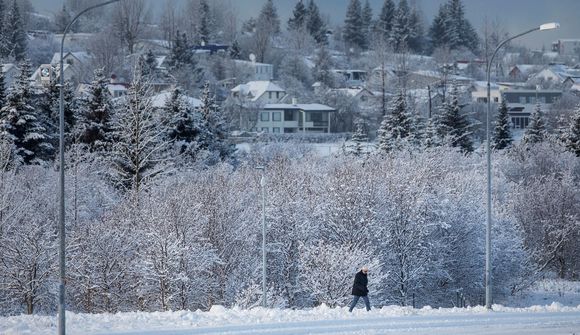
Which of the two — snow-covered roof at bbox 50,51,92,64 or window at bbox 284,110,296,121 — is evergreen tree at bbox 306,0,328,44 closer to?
snow-covered roof at bbox 50,51,92,64

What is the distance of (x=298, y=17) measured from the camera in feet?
593

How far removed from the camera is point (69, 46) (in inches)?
5522

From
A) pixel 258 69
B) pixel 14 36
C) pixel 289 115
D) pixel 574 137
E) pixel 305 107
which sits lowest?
pixel 574 137

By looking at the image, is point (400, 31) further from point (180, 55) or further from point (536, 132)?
point (536, 132)

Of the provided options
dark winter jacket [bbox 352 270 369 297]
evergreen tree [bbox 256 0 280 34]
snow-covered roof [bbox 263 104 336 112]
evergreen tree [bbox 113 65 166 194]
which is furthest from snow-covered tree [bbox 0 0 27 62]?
dark winter jacket [bbox 352 270 369 297]

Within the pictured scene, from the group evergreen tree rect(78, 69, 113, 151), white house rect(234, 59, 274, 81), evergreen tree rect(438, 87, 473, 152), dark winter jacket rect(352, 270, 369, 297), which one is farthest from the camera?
white house rect(234, 59, 274, 81)

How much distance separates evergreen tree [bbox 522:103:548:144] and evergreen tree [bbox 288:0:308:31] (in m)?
106

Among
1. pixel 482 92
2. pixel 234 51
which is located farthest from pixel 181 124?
pixel 234 51

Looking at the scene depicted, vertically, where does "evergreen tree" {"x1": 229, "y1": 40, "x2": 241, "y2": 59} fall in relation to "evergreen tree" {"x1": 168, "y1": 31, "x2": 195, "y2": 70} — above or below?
above

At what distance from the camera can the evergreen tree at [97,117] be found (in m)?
50.7

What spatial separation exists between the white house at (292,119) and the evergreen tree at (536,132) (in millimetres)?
33235

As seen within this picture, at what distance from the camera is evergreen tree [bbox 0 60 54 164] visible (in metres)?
47.2

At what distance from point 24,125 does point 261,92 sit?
64.5m

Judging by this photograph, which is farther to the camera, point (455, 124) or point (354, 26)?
point (354, 26)
